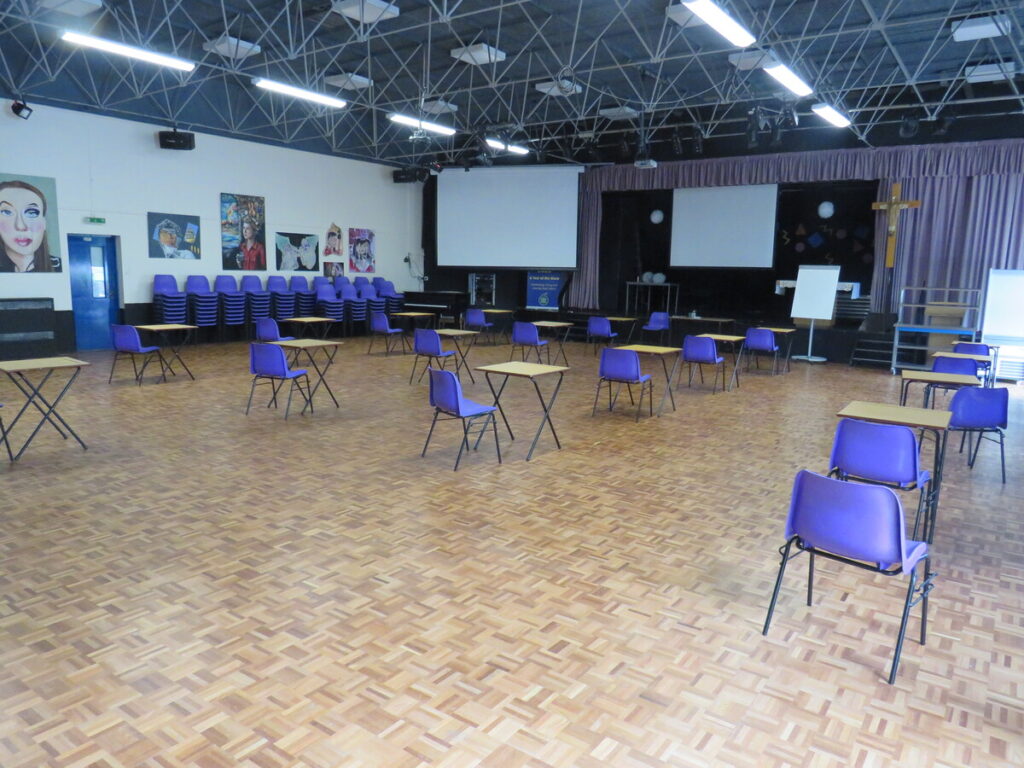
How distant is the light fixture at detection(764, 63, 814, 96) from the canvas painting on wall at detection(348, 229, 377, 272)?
1060 cm

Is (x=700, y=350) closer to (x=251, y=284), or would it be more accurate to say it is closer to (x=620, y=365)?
(x=620, y=365)

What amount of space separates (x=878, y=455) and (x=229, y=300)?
1271cm

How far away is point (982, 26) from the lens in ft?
28.1

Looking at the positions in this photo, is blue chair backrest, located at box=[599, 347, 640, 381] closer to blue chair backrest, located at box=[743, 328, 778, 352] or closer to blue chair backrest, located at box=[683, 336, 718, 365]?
blue chair backrest, located at box=[683, 336, 718, 365]

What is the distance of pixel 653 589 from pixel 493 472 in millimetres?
2196

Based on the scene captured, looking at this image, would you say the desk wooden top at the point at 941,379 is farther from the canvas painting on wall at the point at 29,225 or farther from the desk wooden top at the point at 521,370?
the canvas painting on wall at the point at 29,225

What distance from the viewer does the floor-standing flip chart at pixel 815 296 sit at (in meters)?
13.0

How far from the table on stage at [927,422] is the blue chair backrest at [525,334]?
641 centimetres

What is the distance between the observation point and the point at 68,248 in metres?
12.0

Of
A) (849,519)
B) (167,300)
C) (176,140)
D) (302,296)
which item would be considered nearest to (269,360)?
(849,519)

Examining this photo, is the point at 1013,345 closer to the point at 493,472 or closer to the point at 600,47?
the point at 600,47

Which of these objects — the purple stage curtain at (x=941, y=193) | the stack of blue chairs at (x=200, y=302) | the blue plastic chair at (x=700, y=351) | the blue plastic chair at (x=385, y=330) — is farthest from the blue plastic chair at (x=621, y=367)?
the stack of blue chairs at (x=200, y=302)

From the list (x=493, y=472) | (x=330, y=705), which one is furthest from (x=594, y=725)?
(x=493, y=472)

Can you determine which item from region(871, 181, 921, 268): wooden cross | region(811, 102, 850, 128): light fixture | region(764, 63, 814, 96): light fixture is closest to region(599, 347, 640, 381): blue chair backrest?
region(764, 63, 814, 96): light fixture
